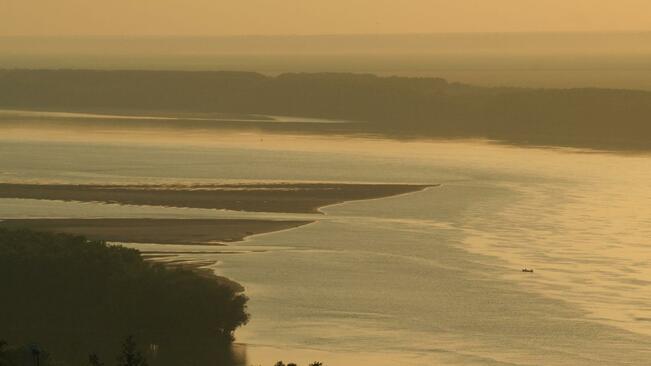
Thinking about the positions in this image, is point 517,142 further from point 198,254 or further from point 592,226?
point 198,254

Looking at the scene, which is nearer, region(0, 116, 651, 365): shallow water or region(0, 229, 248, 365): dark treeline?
region(0, 229, 248, 365): dark treeline

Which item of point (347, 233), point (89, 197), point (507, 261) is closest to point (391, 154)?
point (89, 197)

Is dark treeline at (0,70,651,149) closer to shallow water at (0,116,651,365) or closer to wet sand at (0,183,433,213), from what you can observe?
shallow water at (0,116,651,365)

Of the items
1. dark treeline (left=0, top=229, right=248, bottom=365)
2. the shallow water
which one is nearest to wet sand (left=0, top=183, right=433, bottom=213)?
the shallow water

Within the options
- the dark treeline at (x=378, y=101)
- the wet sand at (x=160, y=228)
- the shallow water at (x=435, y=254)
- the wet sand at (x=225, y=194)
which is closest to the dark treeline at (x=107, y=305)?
the shallow water at (x=435, y=254)

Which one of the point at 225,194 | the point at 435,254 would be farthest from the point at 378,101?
the point at 435,254

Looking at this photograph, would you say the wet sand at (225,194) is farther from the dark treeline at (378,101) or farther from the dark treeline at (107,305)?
the dark treeline at (378,101)

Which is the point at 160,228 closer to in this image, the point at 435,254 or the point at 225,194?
the point at 435,254
